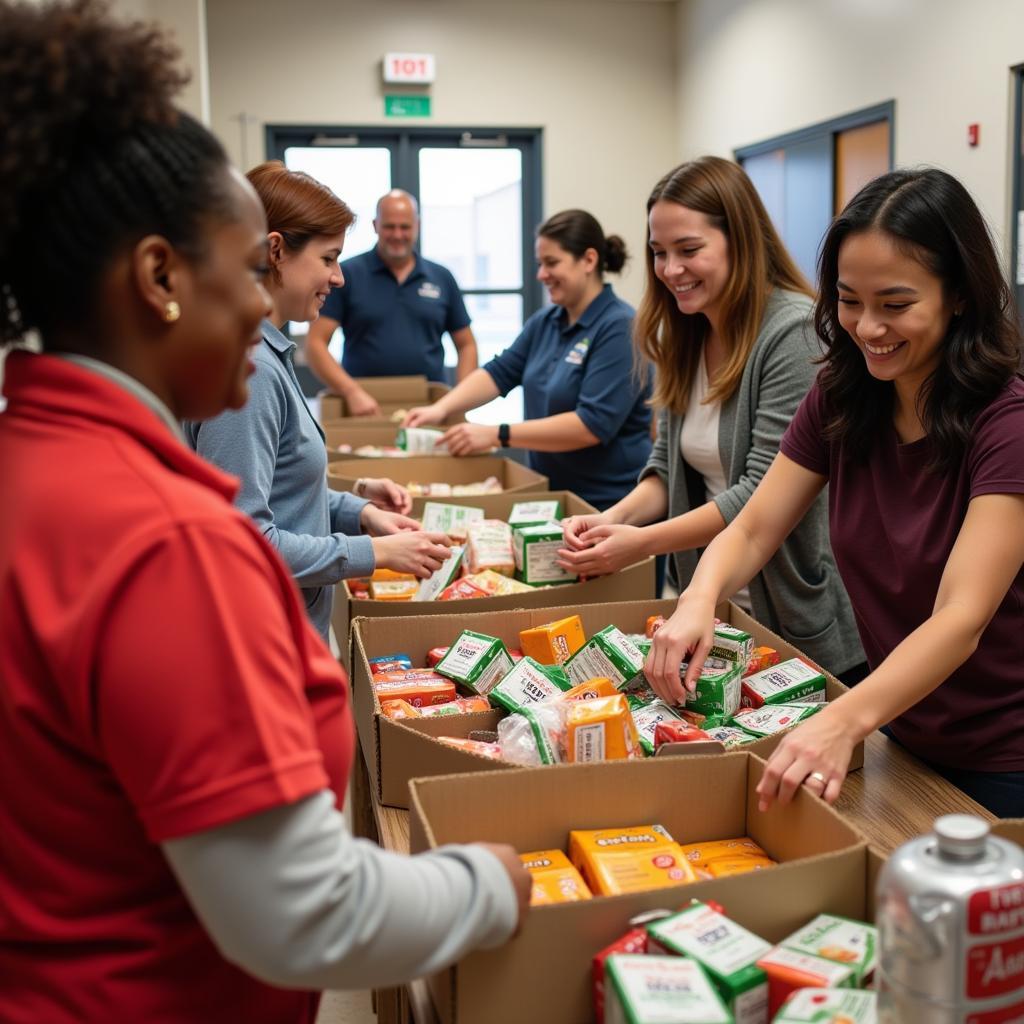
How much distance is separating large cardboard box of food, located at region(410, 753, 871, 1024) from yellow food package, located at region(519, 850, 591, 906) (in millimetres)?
35

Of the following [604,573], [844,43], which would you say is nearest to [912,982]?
[604,573]

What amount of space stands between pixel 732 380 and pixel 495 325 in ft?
24.1

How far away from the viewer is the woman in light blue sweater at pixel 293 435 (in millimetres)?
1832

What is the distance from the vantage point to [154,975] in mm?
816

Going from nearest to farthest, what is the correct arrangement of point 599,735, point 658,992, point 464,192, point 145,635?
1. point 145,635
2. point 658,992
3. point 599,735
4. point 464,192

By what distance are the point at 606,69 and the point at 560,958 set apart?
893 cm

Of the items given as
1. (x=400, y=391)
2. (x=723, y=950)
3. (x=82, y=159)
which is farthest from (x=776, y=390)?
(x=400, y=391)

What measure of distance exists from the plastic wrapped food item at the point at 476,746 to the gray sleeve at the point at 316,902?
0.56m

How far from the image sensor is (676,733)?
1.48m

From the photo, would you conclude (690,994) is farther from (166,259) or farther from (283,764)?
(166,259)

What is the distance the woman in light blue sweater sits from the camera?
1832mm

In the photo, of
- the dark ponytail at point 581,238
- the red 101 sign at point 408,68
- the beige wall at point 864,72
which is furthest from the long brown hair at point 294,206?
the red 101 sign at point 408,68

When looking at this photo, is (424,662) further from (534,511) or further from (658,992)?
(658,992)

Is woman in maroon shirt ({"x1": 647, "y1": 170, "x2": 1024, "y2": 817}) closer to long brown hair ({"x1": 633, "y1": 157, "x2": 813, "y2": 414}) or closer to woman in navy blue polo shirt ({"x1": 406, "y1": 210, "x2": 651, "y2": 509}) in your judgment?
long brown hair ({"x1": 633, "y1": 157, "x2": 813, "y2": 414})
